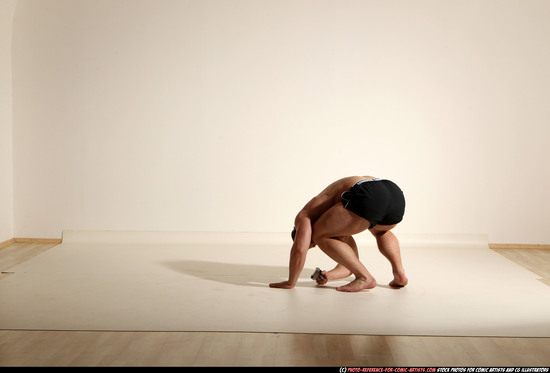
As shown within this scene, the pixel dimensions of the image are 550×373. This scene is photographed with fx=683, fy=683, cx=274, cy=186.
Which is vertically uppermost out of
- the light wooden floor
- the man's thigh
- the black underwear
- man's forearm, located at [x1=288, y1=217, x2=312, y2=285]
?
the black underwear

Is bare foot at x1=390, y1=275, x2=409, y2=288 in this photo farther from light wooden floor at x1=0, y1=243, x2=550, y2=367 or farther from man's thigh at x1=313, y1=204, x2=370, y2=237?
light wooden floor at x1=0, y1=243, x2=550, y2=367

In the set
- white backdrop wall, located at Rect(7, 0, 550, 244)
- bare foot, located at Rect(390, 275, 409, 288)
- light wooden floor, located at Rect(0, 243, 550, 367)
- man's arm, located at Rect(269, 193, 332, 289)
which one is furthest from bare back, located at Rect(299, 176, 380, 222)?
white backdrop wall, located at Rect(7, 0, 550, 244)

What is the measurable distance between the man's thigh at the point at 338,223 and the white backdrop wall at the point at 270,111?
1.76 meters

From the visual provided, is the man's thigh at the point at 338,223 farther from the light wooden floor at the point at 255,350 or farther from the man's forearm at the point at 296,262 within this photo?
the light wooden floor at the point at 255,350

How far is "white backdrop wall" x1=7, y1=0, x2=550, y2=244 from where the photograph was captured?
5445 millimetres

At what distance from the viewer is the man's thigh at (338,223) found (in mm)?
3758

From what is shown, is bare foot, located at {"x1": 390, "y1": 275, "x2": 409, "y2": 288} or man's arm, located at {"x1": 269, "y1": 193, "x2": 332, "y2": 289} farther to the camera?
bare foot, located at {"x1": 390, "y1": 275, "x2": 409, "y2": 288}

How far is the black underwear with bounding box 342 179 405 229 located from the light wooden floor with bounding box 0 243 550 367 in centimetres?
86

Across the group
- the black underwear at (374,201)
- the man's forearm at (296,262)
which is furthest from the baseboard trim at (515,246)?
the man's forearm at (296,262)

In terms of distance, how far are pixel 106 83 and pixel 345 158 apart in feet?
6.62

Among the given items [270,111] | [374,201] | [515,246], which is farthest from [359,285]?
[515,246]

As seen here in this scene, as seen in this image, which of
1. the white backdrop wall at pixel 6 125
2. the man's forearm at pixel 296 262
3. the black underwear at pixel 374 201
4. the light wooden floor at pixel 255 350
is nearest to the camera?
the light wooden floor at pixel 255 350

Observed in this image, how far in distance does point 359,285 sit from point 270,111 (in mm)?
2105

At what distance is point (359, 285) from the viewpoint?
12.6 ft
